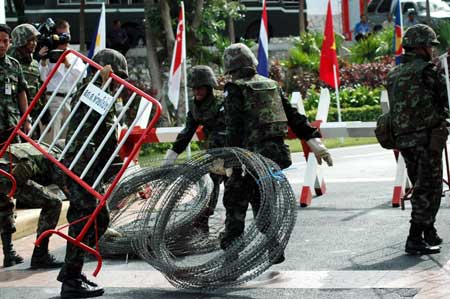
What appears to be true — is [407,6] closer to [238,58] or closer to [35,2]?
[35,2]

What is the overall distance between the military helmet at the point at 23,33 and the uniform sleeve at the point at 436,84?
153 inches

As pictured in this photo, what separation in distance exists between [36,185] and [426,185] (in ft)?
10.8

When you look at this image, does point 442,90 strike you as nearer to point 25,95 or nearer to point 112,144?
point 112,144

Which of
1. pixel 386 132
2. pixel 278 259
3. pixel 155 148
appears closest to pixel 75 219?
pixel 278 259

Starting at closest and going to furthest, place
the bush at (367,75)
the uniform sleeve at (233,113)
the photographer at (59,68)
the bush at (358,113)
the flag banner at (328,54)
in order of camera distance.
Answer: the uniform sleeve at (233,113) → the photographer at (59,68) → the flag banner at (328,54) → the bush at (358,113) → the bush at (367,75)

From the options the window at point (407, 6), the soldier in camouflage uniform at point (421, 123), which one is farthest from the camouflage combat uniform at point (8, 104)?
the window at point (407, 6)

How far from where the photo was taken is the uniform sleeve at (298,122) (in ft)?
31.3

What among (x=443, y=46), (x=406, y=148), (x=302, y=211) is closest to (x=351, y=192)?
(x=302, y=211)

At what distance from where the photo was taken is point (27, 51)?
11609 mm

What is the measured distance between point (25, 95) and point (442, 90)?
12.0ft

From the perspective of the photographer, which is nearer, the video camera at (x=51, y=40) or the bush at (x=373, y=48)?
the video camera at (x=51, y=40)

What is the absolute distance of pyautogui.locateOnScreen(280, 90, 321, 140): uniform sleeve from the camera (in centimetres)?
953

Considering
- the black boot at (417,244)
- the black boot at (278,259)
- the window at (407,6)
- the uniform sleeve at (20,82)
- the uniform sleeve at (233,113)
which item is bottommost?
the window at (407,6)

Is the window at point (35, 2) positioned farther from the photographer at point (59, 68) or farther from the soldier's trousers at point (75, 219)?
the soldier's trousers at point (75, 219)
